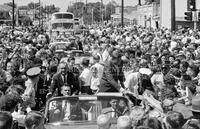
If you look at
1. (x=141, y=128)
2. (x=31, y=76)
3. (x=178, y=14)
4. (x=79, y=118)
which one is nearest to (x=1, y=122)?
(x=141, y=128)

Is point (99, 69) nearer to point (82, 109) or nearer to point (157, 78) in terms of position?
point (157, 78)

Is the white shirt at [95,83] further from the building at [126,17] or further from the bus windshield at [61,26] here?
the building at [126,17]

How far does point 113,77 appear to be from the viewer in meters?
12.2

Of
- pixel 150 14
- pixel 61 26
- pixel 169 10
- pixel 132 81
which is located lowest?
pixel 132 81

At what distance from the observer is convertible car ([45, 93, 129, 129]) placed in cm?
810

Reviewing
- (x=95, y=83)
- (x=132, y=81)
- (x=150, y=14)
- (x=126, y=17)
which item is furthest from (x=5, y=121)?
(x=126, y=17)

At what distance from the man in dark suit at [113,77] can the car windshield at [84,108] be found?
2834 mm

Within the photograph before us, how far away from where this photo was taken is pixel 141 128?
5539 millimetres

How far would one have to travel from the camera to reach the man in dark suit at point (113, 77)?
38.5ft

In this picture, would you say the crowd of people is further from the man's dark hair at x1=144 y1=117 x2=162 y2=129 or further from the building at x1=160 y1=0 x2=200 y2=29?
the building at x1=160 y1=0 x2=200 y2=29

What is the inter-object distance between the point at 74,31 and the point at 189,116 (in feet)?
144

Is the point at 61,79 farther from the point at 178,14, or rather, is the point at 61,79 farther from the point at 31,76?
the point at 178,14

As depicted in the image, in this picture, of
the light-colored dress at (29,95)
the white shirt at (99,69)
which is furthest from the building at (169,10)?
the light-colored dress at (29,95)

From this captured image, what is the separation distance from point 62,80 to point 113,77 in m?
1.51
